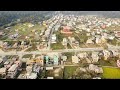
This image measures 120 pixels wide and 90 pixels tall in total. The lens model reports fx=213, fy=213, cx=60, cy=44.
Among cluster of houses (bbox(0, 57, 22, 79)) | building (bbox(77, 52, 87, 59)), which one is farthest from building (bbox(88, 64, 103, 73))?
cluster of houses (bbox(0, 57, 22, 79))

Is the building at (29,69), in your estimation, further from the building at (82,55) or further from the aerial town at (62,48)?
the building at (82,55)

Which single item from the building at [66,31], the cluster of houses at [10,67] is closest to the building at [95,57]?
the building at [66,31]

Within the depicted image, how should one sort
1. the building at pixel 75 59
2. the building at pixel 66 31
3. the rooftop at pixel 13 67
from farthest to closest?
the building at pixel 66 31, the building at pixel 75 59, the rooftop at pixel 13 67

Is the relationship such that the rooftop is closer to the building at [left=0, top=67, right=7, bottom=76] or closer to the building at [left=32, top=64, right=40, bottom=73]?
the building at [left=0, top=67, right=7, bottom=76]

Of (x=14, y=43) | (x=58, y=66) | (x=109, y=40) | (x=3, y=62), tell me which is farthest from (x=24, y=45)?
(x=109, y=40)

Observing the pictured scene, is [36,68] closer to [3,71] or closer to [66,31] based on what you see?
[3,71]
